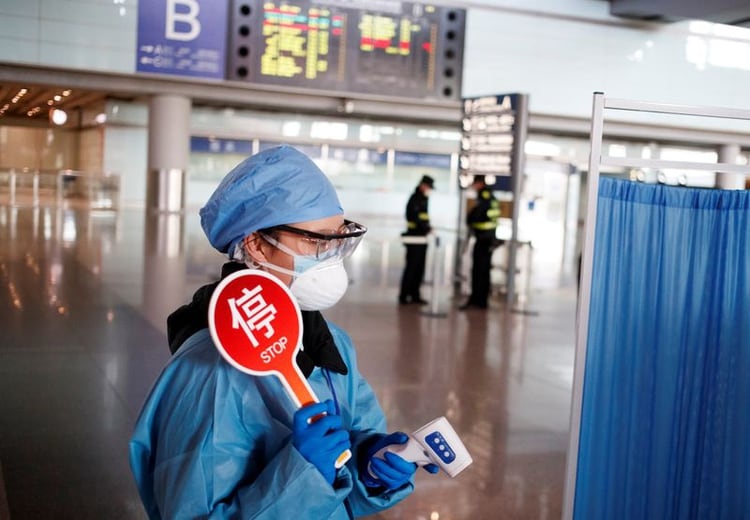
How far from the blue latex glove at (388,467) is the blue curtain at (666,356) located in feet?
4.25

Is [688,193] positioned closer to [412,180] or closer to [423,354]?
[423,354]

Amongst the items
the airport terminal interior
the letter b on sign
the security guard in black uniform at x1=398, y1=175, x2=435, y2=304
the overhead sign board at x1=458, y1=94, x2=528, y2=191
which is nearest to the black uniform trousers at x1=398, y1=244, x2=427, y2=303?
the security guard in black uniform at x1=398, y1=175, x2=435, y2=304

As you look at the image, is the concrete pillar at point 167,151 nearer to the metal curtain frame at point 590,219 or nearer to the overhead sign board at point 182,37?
the overhead sign board at point 182,37

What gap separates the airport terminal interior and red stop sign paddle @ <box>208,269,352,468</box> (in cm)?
168

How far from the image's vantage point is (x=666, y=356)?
2777 millimetres

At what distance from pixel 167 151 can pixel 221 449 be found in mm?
19201

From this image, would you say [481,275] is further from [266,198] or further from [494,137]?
[266,198]

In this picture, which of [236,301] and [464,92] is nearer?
[236,301]

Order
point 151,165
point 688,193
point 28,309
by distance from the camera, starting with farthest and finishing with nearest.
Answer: point 151,165, point 28,309, point 688,193

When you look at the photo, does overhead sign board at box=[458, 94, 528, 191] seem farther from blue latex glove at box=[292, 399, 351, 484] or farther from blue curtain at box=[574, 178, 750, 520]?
blue latex glove at box=[292, 399, 351, 484]

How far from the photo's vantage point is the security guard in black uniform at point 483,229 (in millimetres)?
10219

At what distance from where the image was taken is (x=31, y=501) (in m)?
3.59

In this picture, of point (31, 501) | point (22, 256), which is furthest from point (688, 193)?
point (22, 256)

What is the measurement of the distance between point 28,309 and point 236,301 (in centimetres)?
702
